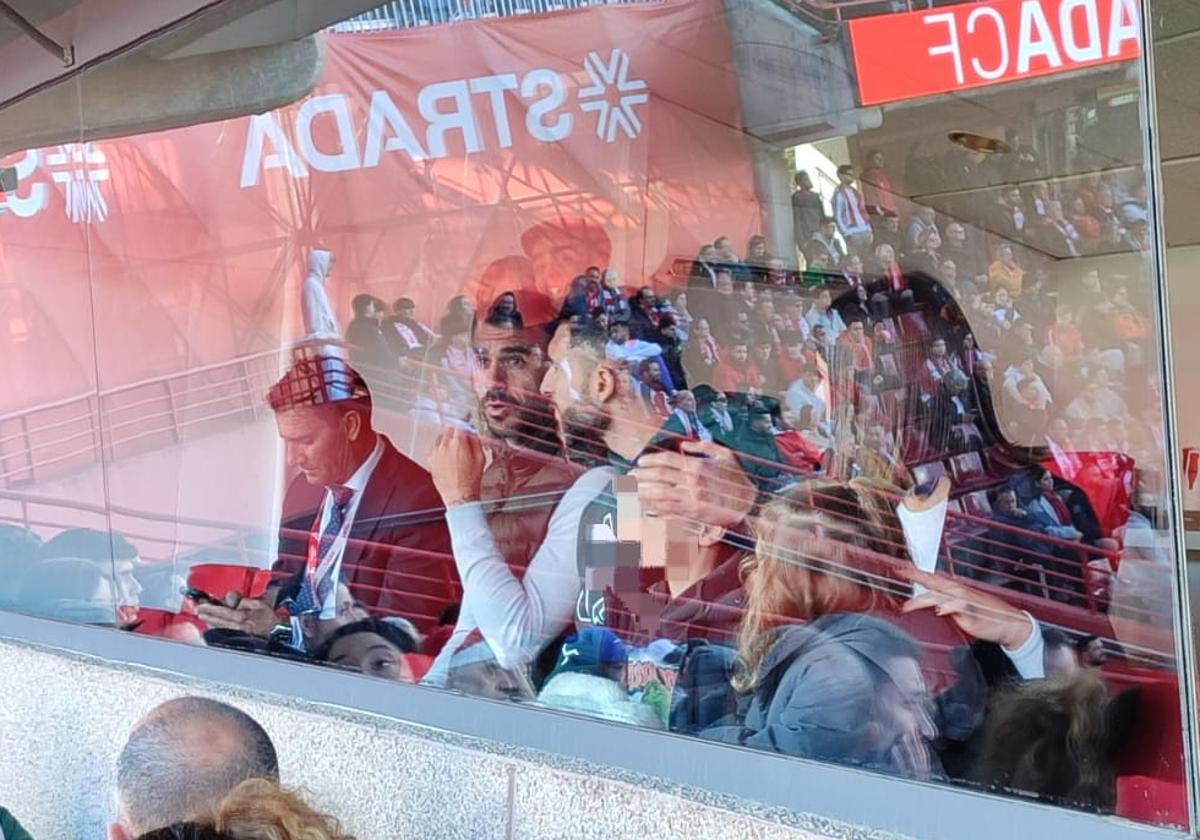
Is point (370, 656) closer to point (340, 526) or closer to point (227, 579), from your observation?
point (340, 526)

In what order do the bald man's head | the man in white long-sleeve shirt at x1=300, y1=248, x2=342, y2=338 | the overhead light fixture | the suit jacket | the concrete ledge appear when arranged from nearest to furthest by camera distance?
the concrete ledge, the bald man's head, the suit jacket, the overhead light fixture, the man in white long-sleeve shirt at x1=300, y1=248, x2=342, y2=338

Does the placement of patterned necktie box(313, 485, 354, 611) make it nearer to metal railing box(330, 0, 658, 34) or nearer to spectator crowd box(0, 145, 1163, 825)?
spectator crowd box(0, 145, 1163, 825)

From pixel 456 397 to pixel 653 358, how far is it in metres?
0.58

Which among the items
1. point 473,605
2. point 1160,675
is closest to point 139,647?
point 473,605

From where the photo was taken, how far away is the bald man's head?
1.51 metres

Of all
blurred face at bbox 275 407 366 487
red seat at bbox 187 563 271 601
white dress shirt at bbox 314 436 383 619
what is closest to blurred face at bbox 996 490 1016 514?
white dress shirt at bbox 314 436 383 619

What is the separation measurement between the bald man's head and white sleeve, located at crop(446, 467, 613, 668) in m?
0.66

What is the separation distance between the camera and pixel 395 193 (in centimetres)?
333

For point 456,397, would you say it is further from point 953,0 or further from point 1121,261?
point 1121,261

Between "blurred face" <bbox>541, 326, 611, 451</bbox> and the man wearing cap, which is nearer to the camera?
the man wearing cap

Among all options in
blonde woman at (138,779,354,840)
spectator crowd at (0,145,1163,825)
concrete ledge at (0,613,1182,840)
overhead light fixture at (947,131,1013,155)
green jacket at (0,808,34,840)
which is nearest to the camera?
blonde woman at (138,779,354,840)

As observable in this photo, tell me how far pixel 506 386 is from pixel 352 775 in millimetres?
1207

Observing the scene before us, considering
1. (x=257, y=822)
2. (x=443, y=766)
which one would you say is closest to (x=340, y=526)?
(x=443, y=766)

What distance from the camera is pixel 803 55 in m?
2.82
